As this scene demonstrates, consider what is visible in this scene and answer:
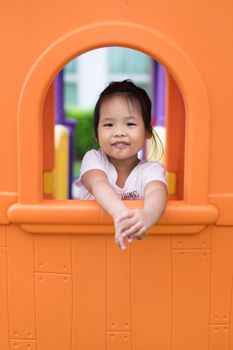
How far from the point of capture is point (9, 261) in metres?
1.75

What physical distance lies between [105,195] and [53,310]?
47cm

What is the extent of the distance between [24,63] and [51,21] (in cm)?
16

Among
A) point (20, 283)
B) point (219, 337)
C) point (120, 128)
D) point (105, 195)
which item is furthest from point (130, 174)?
point (219, 337)

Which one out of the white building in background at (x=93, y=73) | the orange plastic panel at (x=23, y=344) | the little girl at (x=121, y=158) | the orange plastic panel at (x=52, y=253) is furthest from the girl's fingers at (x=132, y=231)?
the white building in background at (x=93, y=73)

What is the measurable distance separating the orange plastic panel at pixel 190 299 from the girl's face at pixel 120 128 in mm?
396

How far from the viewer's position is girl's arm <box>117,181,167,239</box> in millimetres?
1440

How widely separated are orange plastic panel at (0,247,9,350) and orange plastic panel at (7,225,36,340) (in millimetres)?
14

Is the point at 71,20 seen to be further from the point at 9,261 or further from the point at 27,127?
the point at 9,261

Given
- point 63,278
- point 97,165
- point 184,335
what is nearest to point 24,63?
point 97,165

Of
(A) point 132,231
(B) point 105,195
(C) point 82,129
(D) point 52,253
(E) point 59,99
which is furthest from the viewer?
(C) point 82,129

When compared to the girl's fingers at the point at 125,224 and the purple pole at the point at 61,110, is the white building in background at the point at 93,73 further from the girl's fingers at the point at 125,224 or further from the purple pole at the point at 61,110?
the girl's fingers at the point at 125,224

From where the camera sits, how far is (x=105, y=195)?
1.63 m

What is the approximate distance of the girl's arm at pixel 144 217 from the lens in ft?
4.73

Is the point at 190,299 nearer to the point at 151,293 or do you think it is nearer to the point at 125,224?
the point at 151,293
